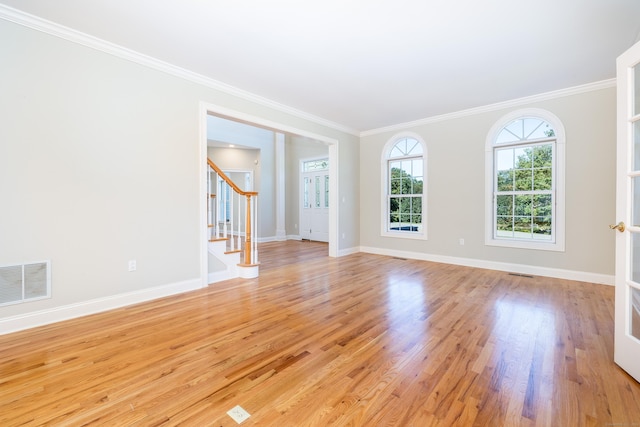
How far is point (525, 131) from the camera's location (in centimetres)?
426

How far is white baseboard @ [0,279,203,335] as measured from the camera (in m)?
2.29

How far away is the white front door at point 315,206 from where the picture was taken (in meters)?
7.88

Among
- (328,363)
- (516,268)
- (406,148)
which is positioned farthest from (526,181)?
(328,363)

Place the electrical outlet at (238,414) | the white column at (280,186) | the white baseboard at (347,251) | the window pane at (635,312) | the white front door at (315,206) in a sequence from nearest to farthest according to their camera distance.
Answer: the electrical outlet at (238,414) → the window pane at (635,312) → the white baseboard at (347,251) → the white front door at (315,206) → the white column at (280,186)

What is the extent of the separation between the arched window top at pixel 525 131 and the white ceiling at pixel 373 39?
465mm

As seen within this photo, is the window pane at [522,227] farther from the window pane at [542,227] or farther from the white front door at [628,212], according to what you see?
the white front door at [628,212]

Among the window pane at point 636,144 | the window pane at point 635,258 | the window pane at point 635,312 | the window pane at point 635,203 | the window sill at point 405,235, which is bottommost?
the window pane at point 635,312

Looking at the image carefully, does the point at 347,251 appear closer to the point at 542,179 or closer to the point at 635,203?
the point at 542,179

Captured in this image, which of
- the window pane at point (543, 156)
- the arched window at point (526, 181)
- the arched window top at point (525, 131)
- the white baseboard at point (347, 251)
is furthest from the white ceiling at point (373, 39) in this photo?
the white baseboard at point (347, 251)

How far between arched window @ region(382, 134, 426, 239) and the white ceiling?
1627mm

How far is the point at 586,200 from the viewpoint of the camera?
3756 mm

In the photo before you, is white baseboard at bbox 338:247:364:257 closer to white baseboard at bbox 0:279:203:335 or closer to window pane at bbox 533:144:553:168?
white baseboard at bbox 0:279:203:335

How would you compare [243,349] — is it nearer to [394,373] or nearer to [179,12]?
[394,373]

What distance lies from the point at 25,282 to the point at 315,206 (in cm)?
630
